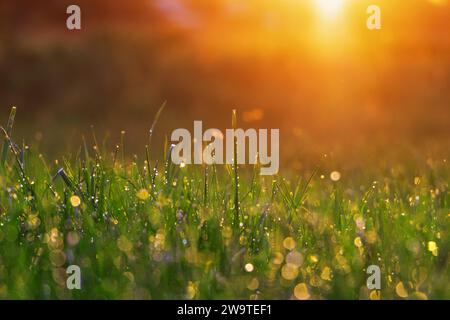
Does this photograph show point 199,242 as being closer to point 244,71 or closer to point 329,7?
point 329,7

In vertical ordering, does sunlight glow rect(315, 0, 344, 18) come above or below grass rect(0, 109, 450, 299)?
above

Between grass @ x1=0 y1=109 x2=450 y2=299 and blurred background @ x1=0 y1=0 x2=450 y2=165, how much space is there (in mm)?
5175

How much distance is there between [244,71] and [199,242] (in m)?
9.46

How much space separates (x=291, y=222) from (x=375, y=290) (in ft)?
1.88

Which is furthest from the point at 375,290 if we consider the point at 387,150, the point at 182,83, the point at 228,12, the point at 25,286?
the point at 228,12

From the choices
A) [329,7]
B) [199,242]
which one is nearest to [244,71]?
[329,7]

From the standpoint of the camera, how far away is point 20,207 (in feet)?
9.08

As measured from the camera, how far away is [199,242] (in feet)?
8.63

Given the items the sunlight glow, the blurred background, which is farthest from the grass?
the sunlight glow

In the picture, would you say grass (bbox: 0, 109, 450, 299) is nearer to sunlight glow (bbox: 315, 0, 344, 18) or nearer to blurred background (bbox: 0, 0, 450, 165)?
blurred background (bbox: 0, 0, 450, 165)

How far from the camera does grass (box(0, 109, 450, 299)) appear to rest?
2.42 m

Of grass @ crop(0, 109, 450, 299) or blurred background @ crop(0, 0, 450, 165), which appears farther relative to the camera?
blurred background @ crop(0, 0, 450, 165)

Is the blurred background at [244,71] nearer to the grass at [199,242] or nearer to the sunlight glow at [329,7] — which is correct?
the sunlight glow at [329,7]

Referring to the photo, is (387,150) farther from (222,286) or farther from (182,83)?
(182,83)
